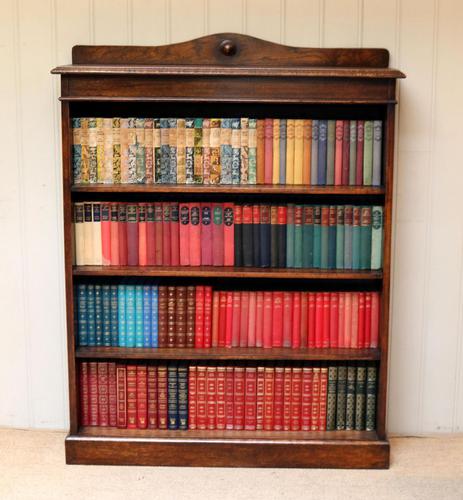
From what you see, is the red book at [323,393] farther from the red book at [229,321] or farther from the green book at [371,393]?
the red book at [229,321]

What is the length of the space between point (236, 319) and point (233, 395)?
30 centimetres

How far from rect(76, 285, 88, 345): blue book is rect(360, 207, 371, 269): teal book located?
1.08m

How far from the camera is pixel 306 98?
286 cm

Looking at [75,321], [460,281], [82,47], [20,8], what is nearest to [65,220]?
[75,321]

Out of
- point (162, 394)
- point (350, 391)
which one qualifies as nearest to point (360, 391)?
point (350, 391)

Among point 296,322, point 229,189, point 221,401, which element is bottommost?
point 221,401

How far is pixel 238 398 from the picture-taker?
3072mm

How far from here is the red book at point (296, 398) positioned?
3.06 m

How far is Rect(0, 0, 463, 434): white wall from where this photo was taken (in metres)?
3.08

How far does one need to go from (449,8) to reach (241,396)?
1.74m

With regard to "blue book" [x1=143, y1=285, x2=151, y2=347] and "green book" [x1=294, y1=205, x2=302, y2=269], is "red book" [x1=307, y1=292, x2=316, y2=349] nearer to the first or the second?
"green book" [x1=294, y1=205, x2=302, y2=269]

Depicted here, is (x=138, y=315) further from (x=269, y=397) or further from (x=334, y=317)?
(x=334, y=317)

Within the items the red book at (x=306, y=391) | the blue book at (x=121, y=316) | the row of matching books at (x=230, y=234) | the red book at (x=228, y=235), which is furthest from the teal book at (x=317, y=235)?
the blue book at (x=121, y=316)

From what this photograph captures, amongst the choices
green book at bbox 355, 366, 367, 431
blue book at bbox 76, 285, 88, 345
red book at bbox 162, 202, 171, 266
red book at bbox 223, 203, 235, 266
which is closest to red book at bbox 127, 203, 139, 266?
red book at bbox 162, 202, 171, 266
